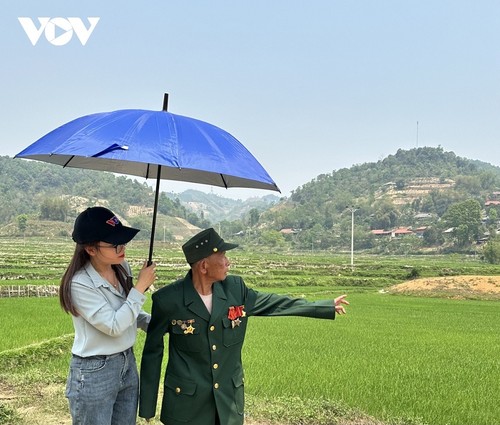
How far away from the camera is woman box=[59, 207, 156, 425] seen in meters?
2.23

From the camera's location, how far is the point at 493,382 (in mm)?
7035

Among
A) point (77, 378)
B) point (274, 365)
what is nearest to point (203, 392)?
point (77, 378)

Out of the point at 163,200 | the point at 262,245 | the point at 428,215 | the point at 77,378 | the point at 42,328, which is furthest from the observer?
the point at 163,200

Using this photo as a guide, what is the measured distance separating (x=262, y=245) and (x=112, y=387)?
88.2m

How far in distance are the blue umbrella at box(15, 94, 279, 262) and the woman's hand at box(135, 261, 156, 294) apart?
0.47 m

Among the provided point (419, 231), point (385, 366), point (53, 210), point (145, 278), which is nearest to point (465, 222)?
point (419, 231)

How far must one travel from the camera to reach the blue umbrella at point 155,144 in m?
2.29

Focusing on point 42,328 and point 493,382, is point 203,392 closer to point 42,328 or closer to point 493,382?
point 493,382

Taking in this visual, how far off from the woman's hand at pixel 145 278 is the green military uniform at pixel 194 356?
10 centimetres

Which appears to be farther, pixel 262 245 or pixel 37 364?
pixel 262 245

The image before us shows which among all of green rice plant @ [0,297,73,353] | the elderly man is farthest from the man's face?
green rice plant @ [0,297,73,353]

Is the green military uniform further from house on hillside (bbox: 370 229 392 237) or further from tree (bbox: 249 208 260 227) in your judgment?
tree (bbox: 249 208 260 227)

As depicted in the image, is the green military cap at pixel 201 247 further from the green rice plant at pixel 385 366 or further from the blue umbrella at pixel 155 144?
the green rice plant at pixel 385 366

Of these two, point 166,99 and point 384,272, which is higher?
point 166,99
